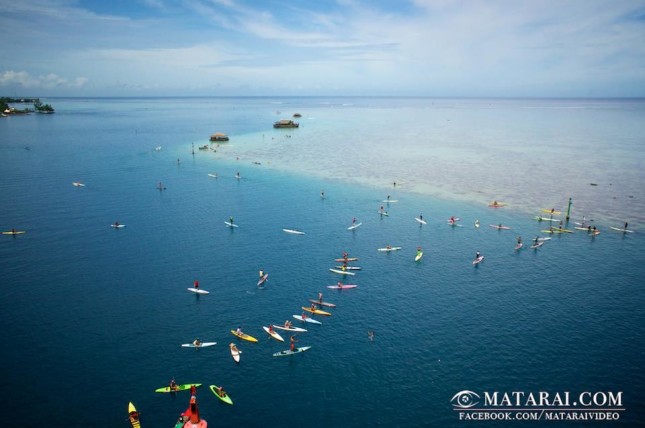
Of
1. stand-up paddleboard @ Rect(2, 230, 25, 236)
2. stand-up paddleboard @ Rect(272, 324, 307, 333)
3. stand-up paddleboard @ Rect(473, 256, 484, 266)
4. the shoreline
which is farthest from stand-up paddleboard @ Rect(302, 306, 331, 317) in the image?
stand-up paddleboard @ Rect(2, 230, 25, 236)

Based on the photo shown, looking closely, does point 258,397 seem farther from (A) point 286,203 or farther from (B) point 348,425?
(A) point 286,203

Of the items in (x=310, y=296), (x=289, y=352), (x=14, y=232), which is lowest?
(x=289, y=352)

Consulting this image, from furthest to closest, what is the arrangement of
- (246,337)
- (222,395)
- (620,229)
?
(620,229), (246,337), (222,395)

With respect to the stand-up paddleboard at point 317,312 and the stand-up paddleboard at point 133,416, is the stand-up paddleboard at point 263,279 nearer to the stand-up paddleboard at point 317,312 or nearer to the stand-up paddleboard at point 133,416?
the stand-up paddleboard at point 317,312

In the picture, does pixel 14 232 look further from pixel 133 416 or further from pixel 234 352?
pixel 133 416

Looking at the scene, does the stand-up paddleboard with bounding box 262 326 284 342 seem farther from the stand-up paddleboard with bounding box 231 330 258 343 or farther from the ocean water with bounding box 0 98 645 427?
the stand-up paddleboard with bounding box 231 330 258 343

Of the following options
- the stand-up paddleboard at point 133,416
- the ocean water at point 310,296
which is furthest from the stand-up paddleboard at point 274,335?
the stand-up paddleboard at point 133,416

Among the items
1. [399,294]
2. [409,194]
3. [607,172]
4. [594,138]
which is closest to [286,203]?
[409,194]

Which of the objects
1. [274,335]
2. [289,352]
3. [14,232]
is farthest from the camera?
[14,232]

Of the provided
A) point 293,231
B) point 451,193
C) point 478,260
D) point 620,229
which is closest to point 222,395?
point 293,231
